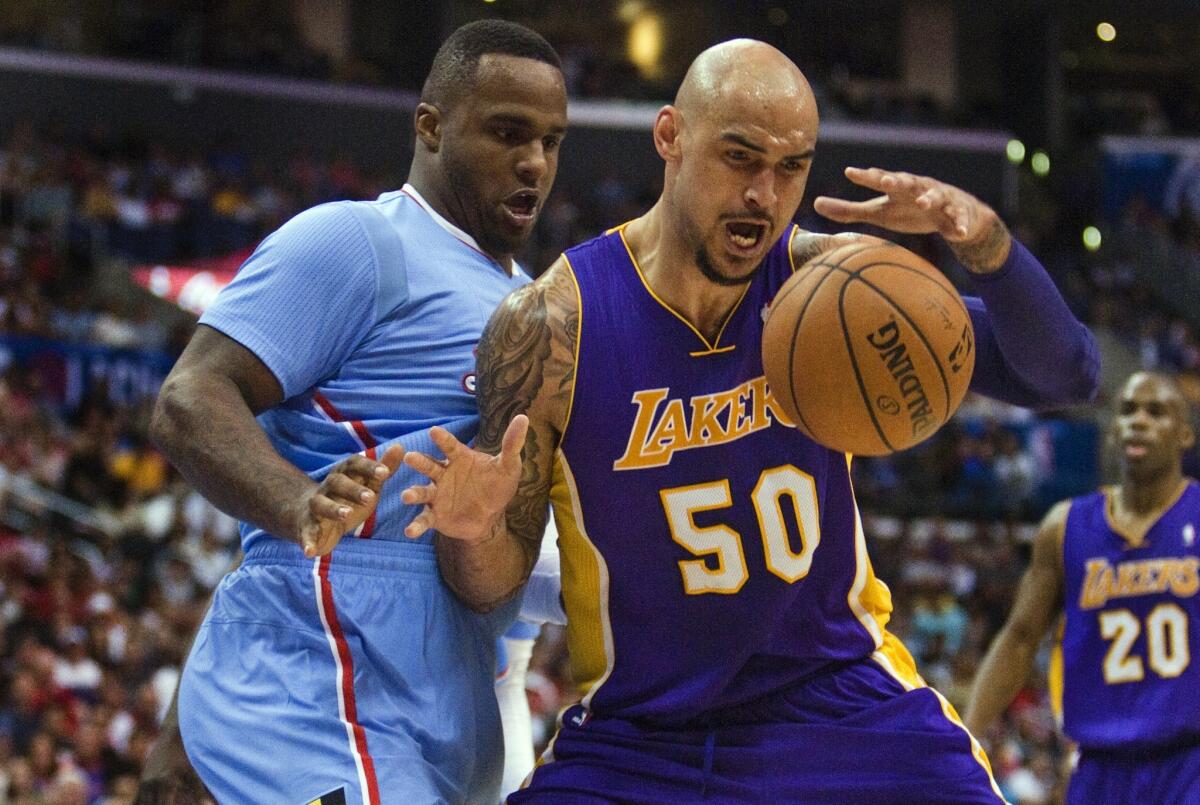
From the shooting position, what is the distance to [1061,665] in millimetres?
6230

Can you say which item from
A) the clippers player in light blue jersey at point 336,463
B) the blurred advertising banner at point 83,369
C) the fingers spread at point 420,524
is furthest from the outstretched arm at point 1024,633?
the blurred advertising banner at point 83,369

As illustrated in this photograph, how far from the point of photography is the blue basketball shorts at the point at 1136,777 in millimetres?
5711

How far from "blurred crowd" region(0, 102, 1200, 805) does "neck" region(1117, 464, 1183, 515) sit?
171 inches

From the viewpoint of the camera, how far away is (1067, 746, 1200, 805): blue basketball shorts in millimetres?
5711

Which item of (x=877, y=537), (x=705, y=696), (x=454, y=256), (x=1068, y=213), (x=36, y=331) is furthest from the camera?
(x=1068, y=213)

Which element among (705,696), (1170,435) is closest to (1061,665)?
(1170,435)

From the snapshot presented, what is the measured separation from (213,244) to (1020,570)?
34.1 ft

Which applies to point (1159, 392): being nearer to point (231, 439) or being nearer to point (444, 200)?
point (444, 200)

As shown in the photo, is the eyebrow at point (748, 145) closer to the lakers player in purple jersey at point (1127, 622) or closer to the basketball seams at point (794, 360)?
the basketball seams at point (794, 360)

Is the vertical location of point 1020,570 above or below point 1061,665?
below

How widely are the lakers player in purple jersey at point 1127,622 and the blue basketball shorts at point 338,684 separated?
302cm

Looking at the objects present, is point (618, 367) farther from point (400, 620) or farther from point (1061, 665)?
point (1061, 665)

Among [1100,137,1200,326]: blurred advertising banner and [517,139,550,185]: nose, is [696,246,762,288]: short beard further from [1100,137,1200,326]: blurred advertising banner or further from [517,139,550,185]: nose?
[1100,137,1200,326]: blurred advertising banner

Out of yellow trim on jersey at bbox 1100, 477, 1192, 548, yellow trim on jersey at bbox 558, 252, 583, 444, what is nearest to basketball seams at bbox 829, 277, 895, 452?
yellow trim on jersey at bbox 558, 252, 583, 444
